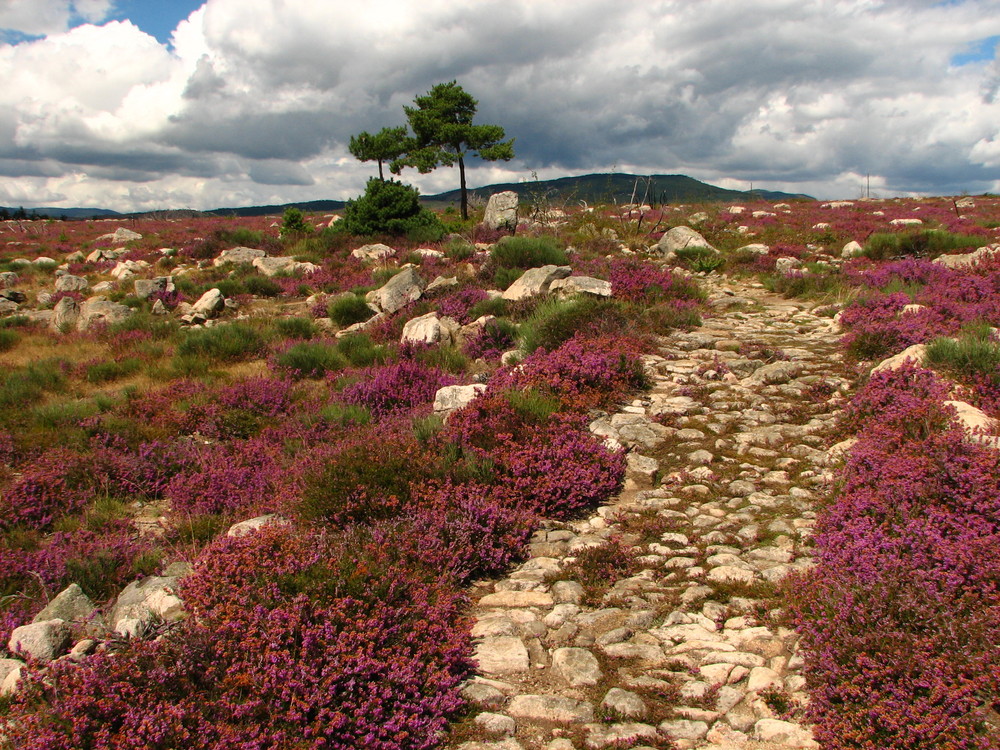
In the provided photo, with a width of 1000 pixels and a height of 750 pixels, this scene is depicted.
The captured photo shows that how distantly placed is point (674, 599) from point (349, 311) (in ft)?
34.9

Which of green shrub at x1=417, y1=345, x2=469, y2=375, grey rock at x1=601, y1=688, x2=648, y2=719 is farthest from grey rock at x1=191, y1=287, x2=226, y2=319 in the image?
grey rock at x1=601, y1=688, x2=648, y2=719

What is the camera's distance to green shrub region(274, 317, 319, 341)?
Answer: 12383 mm

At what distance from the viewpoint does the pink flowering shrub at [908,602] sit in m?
2.61

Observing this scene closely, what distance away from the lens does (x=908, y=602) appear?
297 cm

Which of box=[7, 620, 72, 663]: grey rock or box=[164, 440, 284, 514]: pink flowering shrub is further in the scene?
box=[164, 440, 284, 514]: pink flowering shrub

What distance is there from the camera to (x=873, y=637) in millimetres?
2891

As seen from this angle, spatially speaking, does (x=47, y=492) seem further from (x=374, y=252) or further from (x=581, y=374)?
(x=374, y=252)

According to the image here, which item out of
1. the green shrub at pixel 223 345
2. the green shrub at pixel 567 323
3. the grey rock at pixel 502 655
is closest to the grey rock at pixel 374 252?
the green shrub at pixel 223 345

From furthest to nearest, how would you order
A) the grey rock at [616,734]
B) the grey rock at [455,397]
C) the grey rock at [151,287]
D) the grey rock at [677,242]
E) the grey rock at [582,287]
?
the grey rock at [677,242] → the grey rock at [151,287] → the grey rock at [582,287] → the grey rock at [455,397] → the grey rock at [616,734]

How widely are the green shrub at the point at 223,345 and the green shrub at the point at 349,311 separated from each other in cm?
194

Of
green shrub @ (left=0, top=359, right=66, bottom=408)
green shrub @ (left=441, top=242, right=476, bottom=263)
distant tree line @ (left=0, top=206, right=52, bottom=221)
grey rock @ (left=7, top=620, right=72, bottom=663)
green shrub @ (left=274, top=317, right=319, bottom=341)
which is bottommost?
grey rock @ (left=7, top=620, right=72, bottom=663)

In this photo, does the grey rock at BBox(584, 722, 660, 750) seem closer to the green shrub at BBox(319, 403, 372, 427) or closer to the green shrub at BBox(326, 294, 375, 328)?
the green shrub at BBox(319, 403, 372, 427)

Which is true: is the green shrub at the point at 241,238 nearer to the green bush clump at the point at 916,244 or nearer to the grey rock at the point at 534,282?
the grey rock at the point at 534,282

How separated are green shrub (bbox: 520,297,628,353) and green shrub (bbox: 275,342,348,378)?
10.5 feet
